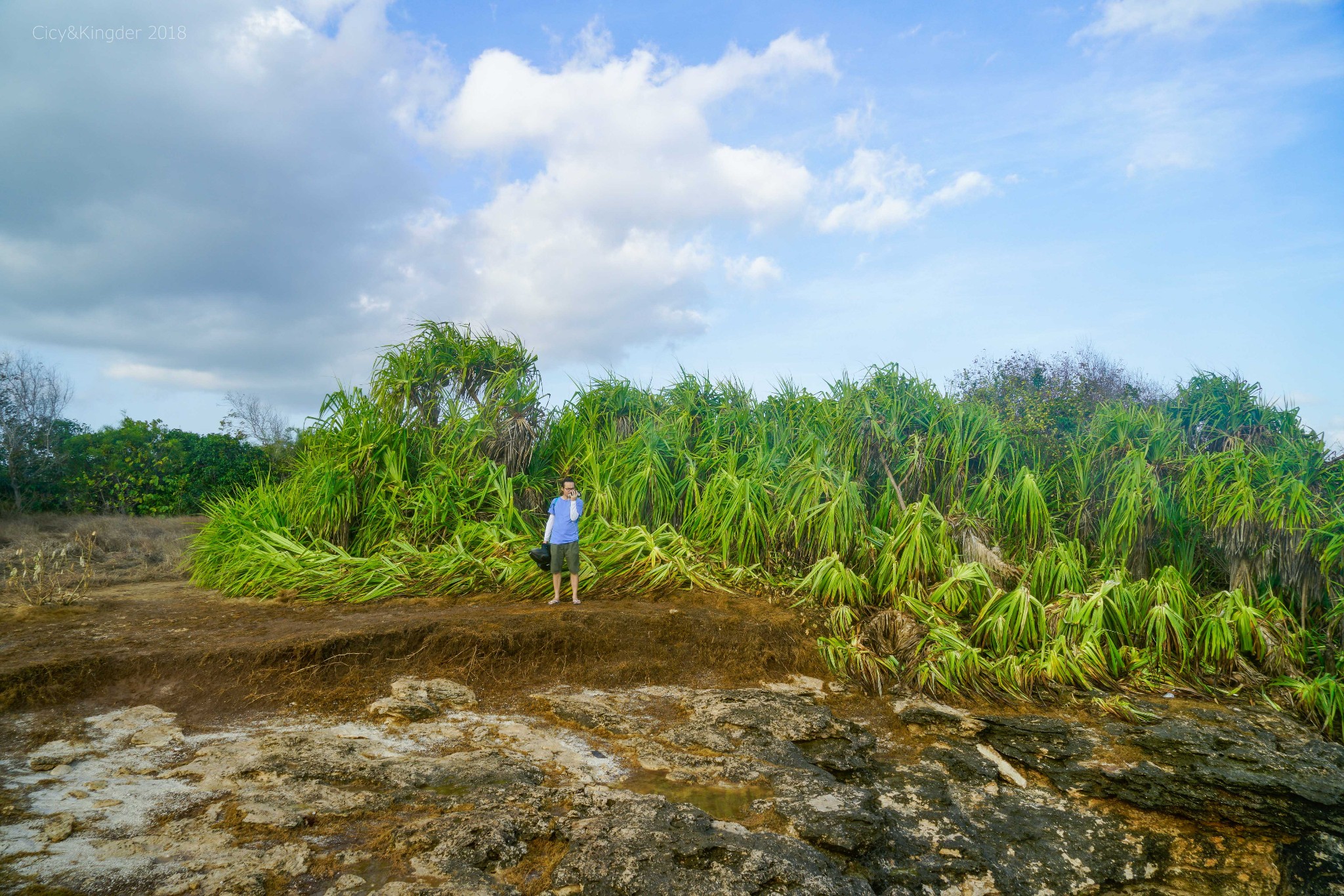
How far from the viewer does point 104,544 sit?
1016 cm

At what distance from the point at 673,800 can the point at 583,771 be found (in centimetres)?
56

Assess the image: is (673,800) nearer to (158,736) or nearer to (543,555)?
(158,736)

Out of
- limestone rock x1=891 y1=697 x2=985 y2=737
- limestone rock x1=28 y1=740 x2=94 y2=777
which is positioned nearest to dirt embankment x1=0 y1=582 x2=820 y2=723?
limestone rock x1=28 y1=740 x2=94 y2=777

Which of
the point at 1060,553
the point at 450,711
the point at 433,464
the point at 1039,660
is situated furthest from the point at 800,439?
the point at 450,711

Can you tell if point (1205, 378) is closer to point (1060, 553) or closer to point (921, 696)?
point (1060, 553)

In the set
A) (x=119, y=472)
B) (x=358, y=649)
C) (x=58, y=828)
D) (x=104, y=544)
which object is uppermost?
(x=119, y=472)

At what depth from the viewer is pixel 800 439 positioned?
27.8 ft

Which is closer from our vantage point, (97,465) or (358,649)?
(358,649)

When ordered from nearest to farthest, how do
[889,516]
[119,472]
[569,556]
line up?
[569,556]
[889,516]
[119,472]

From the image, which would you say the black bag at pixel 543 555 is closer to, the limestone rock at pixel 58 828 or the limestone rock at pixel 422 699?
the limestone rock at pixel 422 699

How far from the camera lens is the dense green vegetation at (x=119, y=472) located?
12906 mm

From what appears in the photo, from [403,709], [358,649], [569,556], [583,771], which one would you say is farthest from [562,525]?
[583,771]

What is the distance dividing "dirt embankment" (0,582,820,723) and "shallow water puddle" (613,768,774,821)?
148cm

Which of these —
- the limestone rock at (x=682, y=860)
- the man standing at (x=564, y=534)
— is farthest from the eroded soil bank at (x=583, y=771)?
the man standing at (x=564, y=534)
